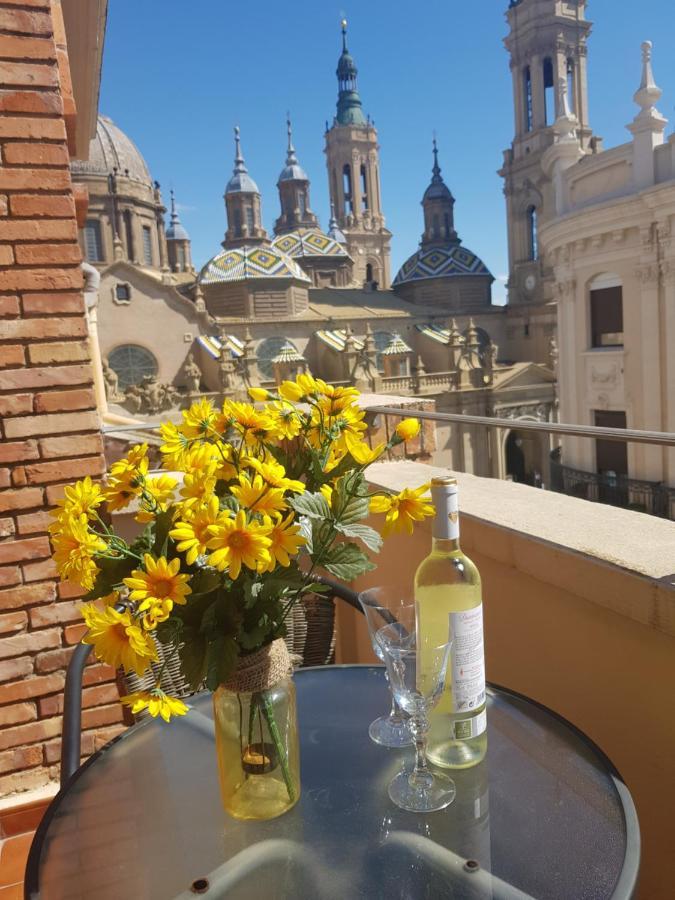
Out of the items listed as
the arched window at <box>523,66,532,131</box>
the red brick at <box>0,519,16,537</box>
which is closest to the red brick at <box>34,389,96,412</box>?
the red brick at <box>0,519,16,537</box>

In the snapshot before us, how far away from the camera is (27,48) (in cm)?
223

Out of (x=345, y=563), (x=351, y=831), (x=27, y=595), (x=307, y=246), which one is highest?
(x=307, y=246)

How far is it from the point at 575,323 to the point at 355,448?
1469 centimetres

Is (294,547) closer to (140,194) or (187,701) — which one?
(187,701)

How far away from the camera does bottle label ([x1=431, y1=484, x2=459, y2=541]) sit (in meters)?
1.22

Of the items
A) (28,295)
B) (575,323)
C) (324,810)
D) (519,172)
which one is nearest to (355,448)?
(324,810)

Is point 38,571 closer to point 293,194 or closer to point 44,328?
point 44,328

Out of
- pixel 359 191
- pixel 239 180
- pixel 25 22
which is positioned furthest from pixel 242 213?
pixel 25 22

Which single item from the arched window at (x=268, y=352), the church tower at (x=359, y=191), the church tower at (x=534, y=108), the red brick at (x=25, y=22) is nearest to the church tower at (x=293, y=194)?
the church tower at (x=359, y=191)

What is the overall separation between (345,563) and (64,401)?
1.54 m

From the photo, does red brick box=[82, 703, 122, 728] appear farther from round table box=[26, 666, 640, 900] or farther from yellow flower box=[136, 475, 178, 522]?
yellow flower box=[136, 475, 178, 522]

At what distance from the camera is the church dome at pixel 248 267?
101 ft

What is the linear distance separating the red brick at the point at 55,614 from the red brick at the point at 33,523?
26 cm

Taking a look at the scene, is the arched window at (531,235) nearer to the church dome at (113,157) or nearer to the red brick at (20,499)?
the church dome at (113,157)
